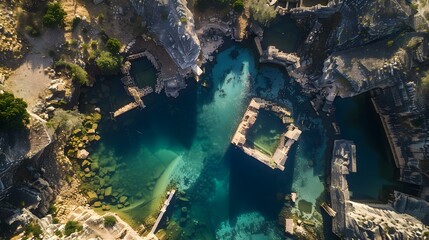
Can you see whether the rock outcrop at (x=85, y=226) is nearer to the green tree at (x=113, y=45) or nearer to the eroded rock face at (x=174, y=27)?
the green tree at (x=113, y=45)

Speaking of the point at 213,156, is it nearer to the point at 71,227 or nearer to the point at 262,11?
the point at 71,227

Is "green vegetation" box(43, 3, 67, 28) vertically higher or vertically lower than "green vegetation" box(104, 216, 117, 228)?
higher

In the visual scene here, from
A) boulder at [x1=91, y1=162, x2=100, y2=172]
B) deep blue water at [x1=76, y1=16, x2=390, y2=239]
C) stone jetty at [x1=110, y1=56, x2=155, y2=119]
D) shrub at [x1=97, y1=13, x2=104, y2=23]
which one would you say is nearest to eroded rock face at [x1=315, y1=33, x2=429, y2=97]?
deep blue water at [x1=76, y1=16, x2=390, y2=239]

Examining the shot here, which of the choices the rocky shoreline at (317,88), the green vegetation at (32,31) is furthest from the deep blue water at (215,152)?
the green vegetation at (32,31)

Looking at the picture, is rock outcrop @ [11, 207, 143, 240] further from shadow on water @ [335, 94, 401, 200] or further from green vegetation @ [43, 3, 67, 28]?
shadow on water @ [335, 94, 401, 200]

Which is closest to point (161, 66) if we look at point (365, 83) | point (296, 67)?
point (296, 67)

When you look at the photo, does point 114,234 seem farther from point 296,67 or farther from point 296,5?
point 296,5
